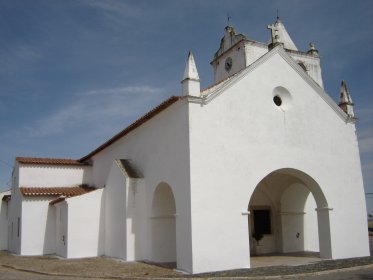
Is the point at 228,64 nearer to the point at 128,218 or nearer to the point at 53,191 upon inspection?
the point at 128,218

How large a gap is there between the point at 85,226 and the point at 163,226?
408 centimetres

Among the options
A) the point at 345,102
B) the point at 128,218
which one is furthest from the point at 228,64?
the point at 128,218

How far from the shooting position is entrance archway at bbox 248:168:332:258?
16469 mm

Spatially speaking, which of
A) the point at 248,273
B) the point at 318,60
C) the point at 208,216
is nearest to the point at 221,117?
the point at 208,216

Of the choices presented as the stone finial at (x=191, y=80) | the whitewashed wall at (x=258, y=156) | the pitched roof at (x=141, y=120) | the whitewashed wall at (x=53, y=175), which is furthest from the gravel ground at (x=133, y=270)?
the whitewashed wall at (x=53, y=175)

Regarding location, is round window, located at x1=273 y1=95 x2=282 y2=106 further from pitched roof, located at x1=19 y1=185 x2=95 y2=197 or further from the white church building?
pitched roof, located at x1=19 y1=185 x2=95 y2=197

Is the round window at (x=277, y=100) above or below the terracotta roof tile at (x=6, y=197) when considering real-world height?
above

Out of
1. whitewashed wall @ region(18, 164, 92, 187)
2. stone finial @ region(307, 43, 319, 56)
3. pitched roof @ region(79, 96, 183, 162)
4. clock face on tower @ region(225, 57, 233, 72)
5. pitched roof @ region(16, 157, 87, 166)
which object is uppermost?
stone finial @ region(307, 43, 319, 56)

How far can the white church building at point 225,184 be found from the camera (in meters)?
12.0

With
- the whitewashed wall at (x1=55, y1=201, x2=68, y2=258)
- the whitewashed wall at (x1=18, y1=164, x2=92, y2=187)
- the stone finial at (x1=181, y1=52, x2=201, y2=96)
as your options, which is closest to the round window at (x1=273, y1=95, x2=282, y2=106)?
the stone finial at (x1=181, y1=52, x2=201, y2=96)

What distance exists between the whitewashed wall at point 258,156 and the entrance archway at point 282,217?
2052mm

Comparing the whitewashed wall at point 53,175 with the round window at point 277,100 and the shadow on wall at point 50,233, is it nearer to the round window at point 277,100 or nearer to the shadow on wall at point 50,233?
the shadow on wall at point 50,233

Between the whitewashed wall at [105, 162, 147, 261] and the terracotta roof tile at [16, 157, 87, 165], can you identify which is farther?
the terracotta roof tile at [16, 157, 87, 165]

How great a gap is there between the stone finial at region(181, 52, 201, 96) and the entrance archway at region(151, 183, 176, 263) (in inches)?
146
